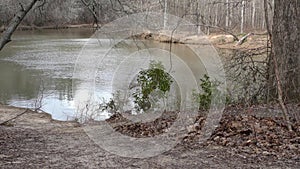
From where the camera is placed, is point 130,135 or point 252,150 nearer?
point 252,150

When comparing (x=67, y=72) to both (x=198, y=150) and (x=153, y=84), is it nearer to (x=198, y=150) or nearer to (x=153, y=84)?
(x=153, y=84)

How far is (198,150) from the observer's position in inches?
166

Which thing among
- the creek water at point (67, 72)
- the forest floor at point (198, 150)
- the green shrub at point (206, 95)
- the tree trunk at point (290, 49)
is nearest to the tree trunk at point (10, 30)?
the forest floor at point (198, 150)

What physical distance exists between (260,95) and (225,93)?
2.73 ft

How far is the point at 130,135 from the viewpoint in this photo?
5.07 m

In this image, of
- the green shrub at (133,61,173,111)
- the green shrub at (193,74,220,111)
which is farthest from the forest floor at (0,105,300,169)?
the green shrub at (133,61,173,111)

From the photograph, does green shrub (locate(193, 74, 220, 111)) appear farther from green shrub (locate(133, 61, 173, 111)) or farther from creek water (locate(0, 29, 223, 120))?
creek water (locate(0, 29, 223, 120))

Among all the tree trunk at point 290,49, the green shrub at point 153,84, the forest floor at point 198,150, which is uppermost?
the tree trunk at point 290,49

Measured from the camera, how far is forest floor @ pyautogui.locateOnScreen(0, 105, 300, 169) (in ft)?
12.7

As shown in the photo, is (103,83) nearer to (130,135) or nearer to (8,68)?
(8,68)

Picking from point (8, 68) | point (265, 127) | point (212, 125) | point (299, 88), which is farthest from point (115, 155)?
point (8, 68)

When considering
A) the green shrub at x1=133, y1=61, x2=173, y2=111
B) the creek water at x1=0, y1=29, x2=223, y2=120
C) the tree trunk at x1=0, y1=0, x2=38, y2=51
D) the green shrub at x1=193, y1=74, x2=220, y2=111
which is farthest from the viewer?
the creek water at x1=0, y1=29, x2=223, y2=120

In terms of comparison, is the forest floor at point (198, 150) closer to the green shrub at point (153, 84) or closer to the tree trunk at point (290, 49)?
the tree trunk at point (290, 49)

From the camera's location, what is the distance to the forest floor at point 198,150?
12.7 ft
